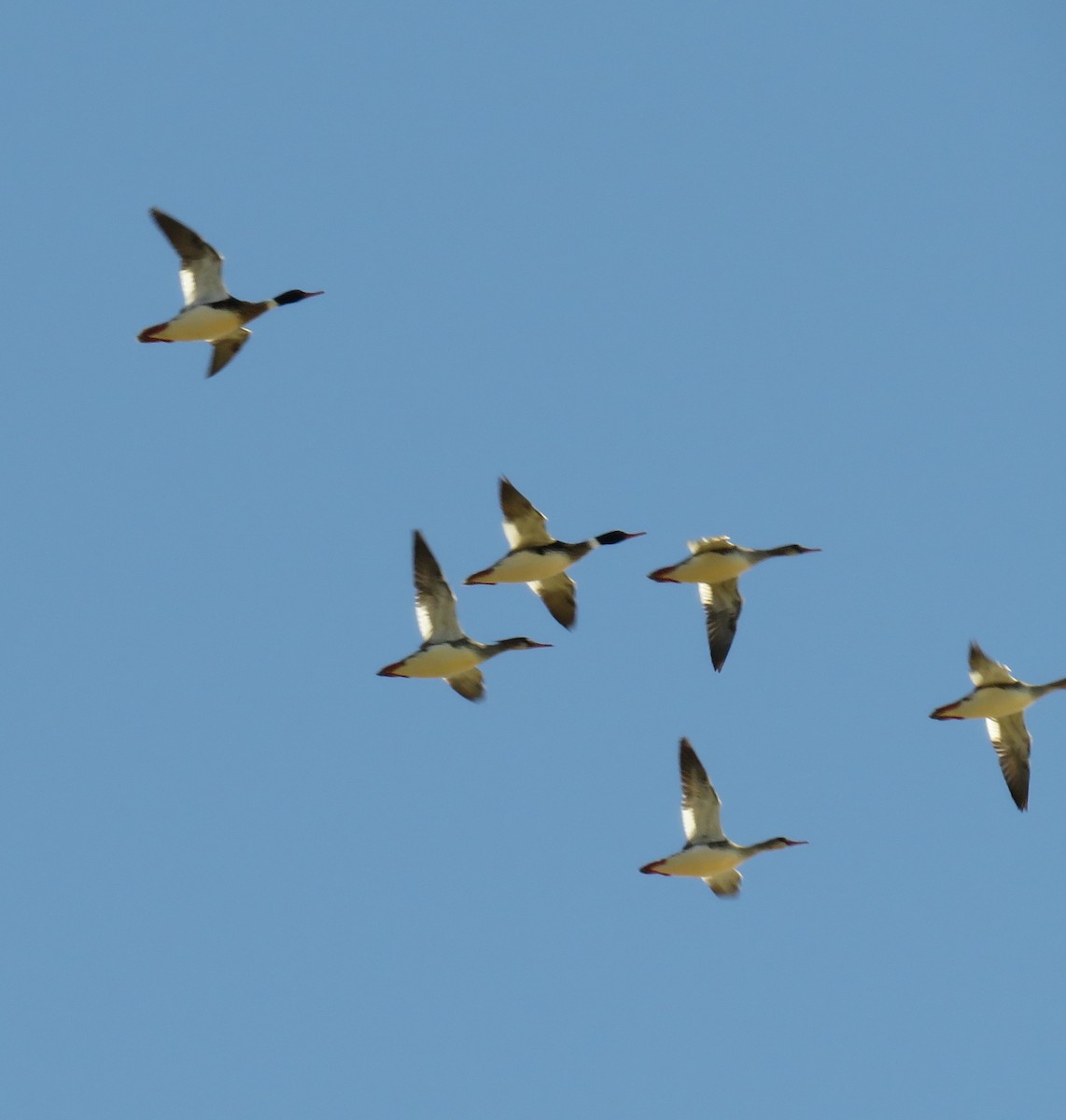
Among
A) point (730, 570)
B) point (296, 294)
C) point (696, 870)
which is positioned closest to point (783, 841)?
point (696, 870)

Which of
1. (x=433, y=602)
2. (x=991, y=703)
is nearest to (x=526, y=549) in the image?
(x=433, y=602)

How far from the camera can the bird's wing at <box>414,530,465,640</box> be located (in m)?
40.8

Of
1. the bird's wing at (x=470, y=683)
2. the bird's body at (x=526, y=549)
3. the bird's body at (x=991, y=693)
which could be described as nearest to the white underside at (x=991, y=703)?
the bird's body at (x=991, y=693)

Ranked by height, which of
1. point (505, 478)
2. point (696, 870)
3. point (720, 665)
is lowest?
point (696, 870)

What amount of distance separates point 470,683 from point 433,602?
5.32ft

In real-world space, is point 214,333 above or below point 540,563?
above

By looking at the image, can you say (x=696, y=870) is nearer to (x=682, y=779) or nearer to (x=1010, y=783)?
(x=682, y=779)

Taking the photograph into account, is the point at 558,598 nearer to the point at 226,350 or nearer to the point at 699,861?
the point at 699,861

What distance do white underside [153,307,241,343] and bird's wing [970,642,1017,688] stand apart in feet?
40.4

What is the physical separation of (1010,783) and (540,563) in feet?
27.1

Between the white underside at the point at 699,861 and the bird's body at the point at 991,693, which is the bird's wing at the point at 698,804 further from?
the bird's body at the point at 991,693

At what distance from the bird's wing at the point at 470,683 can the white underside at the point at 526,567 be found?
1423 millimetres

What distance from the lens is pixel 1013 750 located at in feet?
142

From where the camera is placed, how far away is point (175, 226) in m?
42.2
